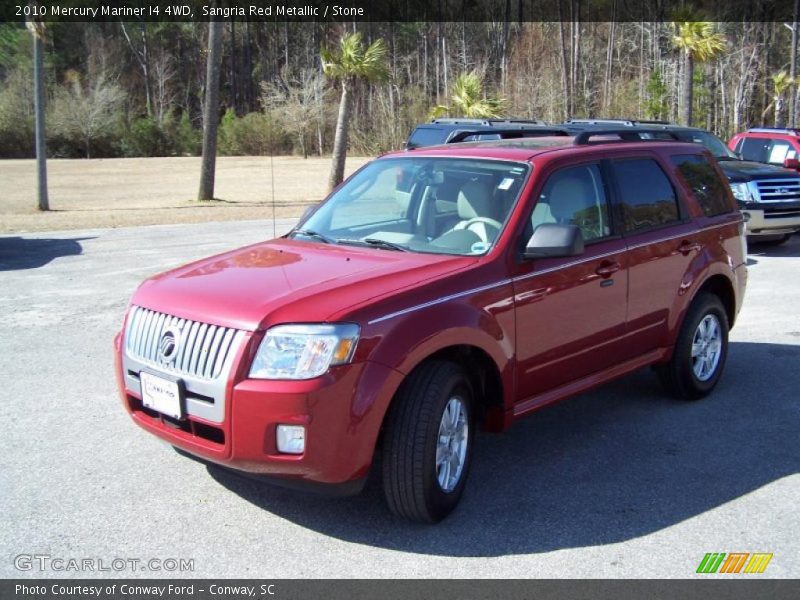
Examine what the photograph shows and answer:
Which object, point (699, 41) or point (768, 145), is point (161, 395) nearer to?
point (768, 145)

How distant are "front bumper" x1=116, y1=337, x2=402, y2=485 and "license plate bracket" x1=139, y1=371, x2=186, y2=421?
7.8 inches

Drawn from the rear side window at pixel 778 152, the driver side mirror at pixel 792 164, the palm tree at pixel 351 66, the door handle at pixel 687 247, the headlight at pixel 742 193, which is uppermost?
the palm tree at pixel 351 66

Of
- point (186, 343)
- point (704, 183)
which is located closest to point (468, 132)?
point (704, 183)

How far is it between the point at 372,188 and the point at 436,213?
0.74m

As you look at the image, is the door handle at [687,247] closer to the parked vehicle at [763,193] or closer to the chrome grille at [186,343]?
the chrome grille at [186,343]

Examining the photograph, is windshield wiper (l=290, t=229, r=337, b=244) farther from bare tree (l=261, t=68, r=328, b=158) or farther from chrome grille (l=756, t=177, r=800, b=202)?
bare tree (l=261, t=68, r=328, b=158)

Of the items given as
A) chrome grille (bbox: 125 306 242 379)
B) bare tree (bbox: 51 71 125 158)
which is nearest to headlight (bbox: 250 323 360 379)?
chrome grille (bbox: 125 306 242 379)

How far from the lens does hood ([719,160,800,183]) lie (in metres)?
14.1

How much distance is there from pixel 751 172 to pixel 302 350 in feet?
40.7

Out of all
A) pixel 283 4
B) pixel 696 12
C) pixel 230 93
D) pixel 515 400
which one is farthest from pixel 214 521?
pixel 230 93

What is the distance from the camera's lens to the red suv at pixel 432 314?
152 inches

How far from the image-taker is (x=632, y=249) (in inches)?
216

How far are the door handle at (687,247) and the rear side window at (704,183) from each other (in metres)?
0.36
